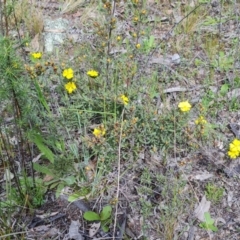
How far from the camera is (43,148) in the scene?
1.92 metres

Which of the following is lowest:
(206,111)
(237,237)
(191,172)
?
(237,237)

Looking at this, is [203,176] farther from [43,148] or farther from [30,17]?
[30,17]

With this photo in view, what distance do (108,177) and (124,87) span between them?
2.04 feet

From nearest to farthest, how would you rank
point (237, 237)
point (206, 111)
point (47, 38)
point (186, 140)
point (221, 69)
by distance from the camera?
point (237, 237)
point (186, 140)
point (206, 111)
point (221, 69)
point (47, 38)

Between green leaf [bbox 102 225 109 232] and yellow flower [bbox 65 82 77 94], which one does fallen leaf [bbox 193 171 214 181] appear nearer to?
green leaf [bbox 102 225 109 232]

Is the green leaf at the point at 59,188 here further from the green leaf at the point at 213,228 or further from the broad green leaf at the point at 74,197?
the green leaf at the point at 213,228

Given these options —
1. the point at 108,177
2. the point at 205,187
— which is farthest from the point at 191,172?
the point at 108,177

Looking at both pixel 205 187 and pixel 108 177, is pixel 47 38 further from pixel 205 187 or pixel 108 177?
pixel 205 187

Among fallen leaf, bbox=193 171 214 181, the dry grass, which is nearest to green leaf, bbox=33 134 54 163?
fallen leaf, bbox=193 171 214 181

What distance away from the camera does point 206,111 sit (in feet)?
7.61

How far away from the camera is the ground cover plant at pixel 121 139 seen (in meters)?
1.81

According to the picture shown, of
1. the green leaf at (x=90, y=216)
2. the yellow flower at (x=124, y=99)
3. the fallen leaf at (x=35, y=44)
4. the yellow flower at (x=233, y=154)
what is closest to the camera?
the green leaf at (x=90, y=216)

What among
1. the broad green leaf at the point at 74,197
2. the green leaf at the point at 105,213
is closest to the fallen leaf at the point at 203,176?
the green leaf at the point at 105,213

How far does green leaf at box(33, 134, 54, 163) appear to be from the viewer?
191 centimetres
